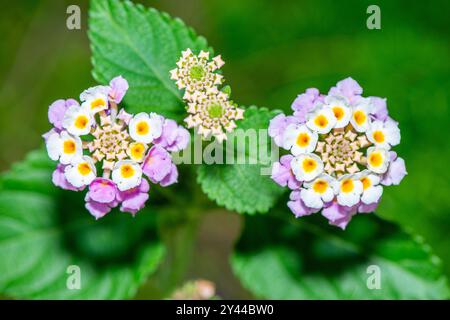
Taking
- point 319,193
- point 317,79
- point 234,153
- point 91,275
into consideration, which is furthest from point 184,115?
point 317,79

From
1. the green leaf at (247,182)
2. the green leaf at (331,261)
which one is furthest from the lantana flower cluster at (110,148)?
the green leaf at (331,261)

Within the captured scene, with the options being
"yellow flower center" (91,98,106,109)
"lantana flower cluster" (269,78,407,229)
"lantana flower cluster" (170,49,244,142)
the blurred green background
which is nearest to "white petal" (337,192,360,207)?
"lantana flower cluster" (269,78,407,229)

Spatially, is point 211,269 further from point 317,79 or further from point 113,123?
point 113,123

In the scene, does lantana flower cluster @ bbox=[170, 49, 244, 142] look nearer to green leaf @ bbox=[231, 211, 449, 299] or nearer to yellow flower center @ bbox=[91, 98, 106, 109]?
yellow flower center @ bbox=[91, 98, 106, 109]

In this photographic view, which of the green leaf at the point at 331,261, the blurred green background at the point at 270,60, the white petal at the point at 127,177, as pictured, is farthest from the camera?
the blurred green background at the point at 270,60

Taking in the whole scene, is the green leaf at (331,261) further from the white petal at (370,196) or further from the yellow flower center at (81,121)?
the yellow flower center at (81,121)
